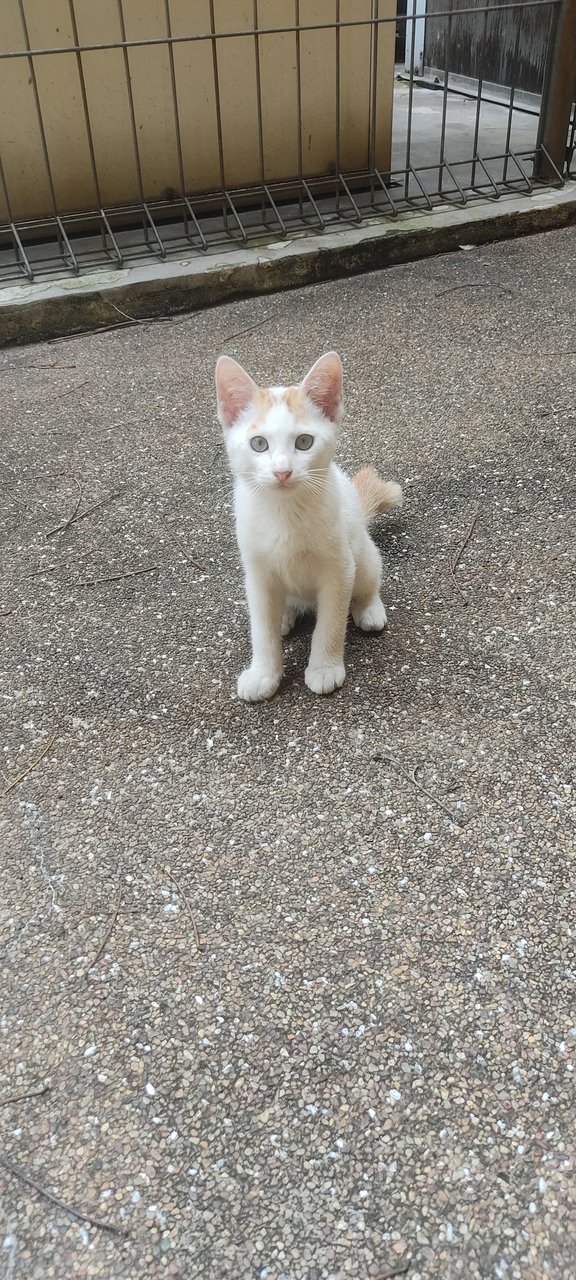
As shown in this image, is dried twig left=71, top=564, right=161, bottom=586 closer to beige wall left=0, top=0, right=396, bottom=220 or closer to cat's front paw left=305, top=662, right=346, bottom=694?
cat's front paw left=305, top=662, right=346, bottom=694

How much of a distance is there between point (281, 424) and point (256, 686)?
0.77 metres

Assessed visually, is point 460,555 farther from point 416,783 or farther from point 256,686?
point 416,783

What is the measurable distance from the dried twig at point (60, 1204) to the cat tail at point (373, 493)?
79.3 inches

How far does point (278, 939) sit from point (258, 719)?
0.72m

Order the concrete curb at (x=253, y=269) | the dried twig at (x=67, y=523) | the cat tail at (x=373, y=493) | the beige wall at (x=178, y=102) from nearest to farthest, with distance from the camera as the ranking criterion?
1. the cat tail at (x=373, y=493)
2. the dried twig at (x=67, y=523)
3. the concrete curb at (x=253, y=269)
4. the beige wall at (x=178, y=102)

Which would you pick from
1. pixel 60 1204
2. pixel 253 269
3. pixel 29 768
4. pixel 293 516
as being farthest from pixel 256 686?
pixel 253 269

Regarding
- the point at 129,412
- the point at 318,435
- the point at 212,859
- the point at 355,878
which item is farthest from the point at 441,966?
the point at 129,412

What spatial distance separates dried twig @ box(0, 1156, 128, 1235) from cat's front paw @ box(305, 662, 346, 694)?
1.35 meters

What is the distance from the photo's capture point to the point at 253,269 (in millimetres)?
5391

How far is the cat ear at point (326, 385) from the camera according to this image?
2129 millimetres

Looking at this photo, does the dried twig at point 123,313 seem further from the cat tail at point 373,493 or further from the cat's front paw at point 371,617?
the cat's front paw at point 371,617

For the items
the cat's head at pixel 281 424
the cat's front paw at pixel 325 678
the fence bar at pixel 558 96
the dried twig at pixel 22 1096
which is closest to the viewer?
the dried twig at pixel 22 1096

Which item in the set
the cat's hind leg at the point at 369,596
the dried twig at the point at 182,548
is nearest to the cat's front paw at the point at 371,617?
the cat's hind leg at the point at 369,596

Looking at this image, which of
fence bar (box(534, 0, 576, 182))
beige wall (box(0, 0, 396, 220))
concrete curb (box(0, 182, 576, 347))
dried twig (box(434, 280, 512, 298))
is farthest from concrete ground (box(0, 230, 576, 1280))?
fence bar (box(534, 0, 576, 182))
